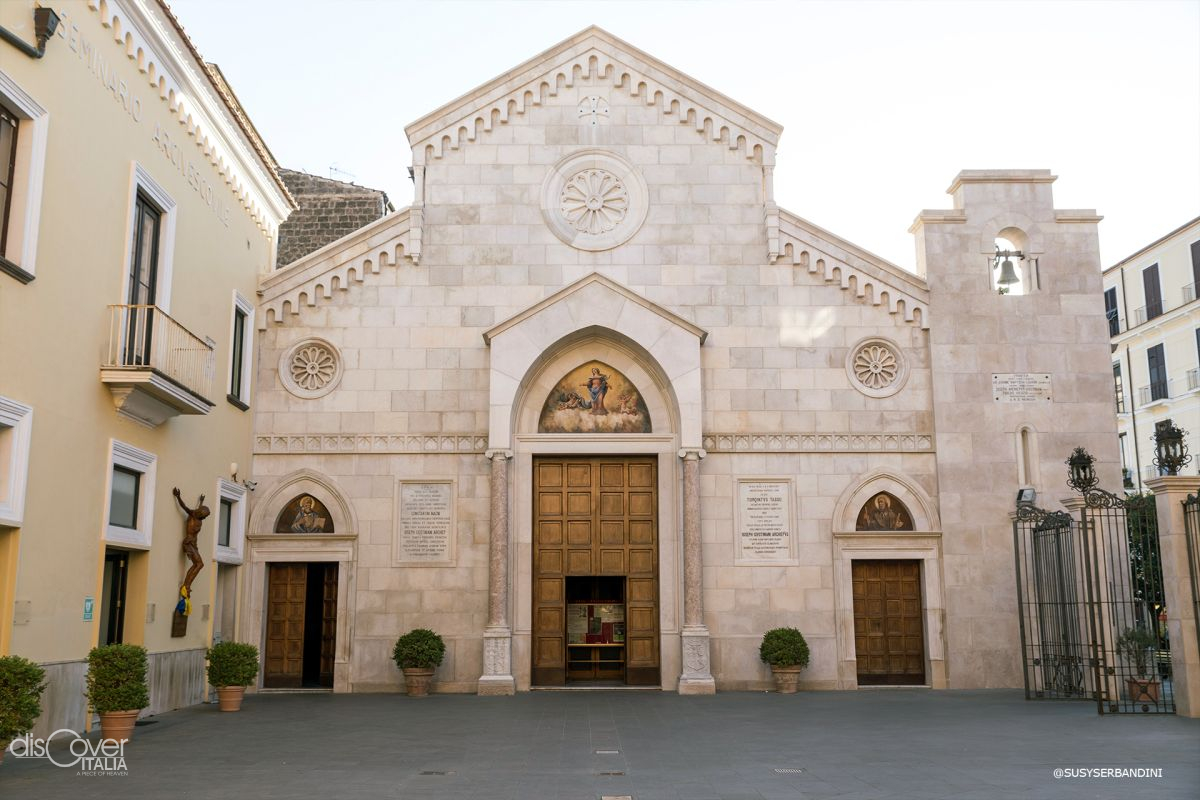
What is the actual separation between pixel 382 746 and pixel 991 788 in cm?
745

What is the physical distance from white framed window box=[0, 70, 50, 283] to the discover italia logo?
18.8ft

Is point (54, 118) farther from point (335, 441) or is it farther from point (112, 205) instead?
point (335, 441)

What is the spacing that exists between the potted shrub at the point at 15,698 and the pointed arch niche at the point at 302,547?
1026cm

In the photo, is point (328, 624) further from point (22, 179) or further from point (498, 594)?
point (22, 179)

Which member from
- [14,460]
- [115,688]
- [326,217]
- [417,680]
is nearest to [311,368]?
[417,680]

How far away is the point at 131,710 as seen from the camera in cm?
1369

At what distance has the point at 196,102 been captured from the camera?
1888 centimetres

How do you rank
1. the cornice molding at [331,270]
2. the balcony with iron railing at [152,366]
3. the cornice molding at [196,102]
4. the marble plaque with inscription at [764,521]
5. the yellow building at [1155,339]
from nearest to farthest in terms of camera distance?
1. the balcony with iron railing at [152,366]
2. the cornice molding at [196,102]
3. the marble plaque with inscription at [764,521]
4. the cornice molding at [331,270]
5. the yellow building at [1155,339]

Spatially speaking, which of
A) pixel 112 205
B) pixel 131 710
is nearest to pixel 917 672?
pixel 131 710

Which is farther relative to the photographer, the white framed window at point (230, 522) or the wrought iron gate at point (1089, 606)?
the white framed window at point (230, 522)

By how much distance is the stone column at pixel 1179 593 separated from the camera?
1577 centimetres

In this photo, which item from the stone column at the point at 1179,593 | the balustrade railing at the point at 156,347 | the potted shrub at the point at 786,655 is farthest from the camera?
the potted shrub at the point at 786,655

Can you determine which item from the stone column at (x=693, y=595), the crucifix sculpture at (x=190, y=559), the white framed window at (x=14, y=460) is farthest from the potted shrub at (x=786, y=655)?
the white framed window at (x=14, y=460)

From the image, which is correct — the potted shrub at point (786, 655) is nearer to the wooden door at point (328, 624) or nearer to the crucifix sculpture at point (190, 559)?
the wooden door at point (328, 624)
